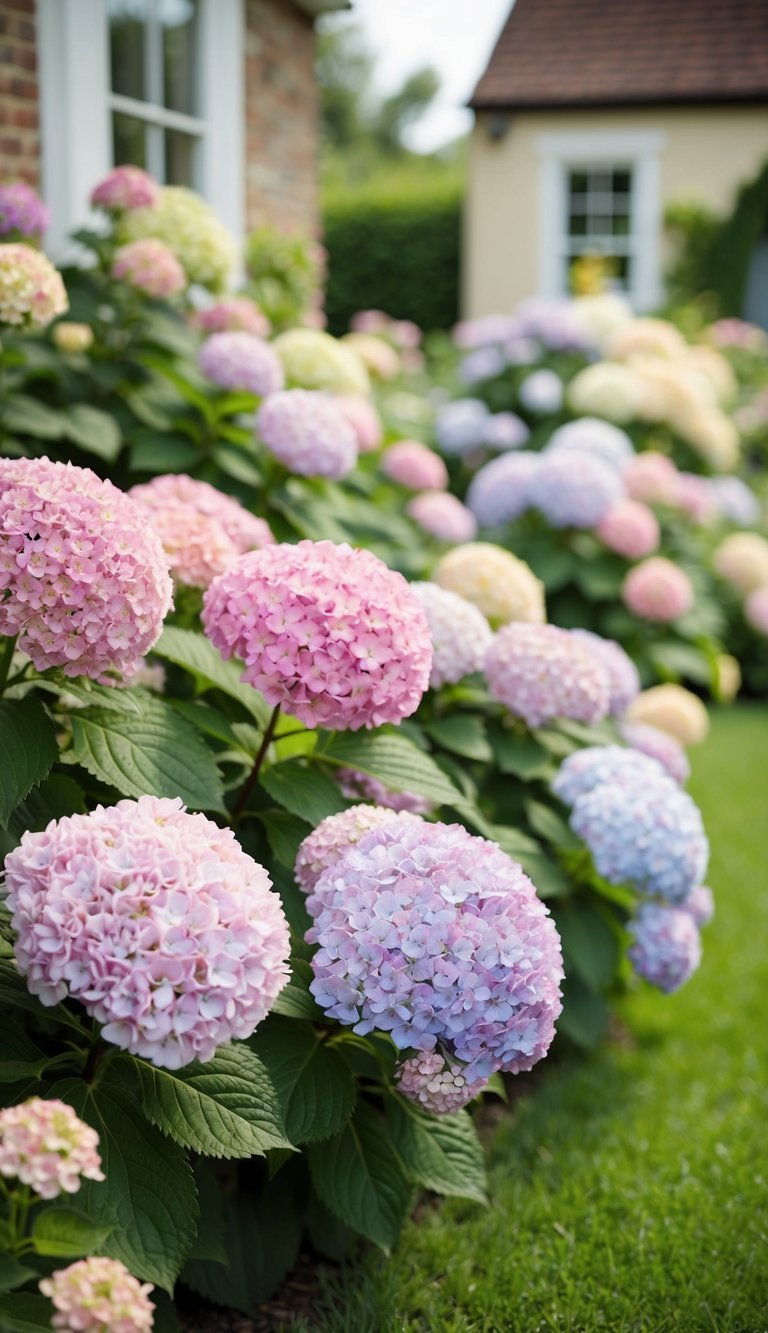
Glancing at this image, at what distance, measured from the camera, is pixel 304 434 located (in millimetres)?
2850

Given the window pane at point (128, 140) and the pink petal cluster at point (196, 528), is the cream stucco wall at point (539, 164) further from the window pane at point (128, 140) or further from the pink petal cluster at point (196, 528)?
the pink petal cluster at point (196, 528)

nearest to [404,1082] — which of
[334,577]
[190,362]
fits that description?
[334,577]

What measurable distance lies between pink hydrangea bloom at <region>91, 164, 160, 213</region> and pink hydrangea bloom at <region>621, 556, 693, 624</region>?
1910 millimetres

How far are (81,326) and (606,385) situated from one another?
2776 millimetres

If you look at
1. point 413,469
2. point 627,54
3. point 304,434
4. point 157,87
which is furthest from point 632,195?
point 304,434

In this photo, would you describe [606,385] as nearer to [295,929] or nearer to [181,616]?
[181,616]

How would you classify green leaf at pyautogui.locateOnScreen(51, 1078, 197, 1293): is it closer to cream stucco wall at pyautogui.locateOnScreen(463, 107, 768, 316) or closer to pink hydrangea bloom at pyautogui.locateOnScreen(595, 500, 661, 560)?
pink hydrangea bloom at pyautogui.locateOnScreen(595, 500, 661, 560)

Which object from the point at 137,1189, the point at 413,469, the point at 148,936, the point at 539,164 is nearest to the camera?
the point at 148,936

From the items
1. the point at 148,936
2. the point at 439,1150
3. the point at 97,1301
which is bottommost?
the point at 439,1150

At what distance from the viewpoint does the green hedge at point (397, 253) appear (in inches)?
607

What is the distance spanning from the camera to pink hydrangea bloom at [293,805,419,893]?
5.88 feet

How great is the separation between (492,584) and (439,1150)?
51.4 inches

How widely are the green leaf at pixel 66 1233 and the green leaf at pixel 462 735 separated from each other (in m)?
1.32

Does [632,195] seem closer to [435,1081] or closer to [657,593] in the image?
[657,593]
